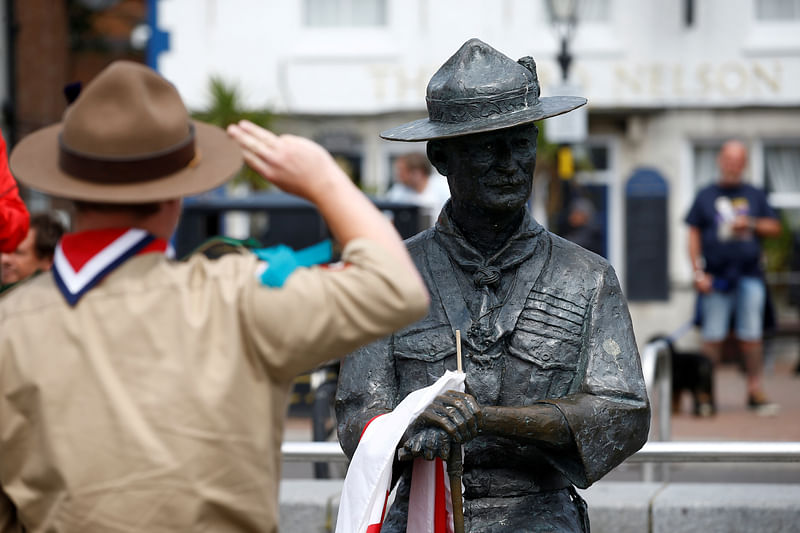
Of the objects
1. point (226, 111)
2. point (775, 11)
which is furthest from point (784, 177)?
point (226, 111)

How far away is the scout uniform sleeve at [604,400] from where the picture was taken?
10.3 feet

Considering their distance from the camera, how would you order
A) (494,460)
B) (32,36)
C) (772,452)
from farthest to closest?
(32,36) < (772,452) < (494,460)

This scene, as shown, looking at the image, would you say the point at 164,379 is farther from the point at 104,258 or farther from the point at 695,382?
the point at 695,382

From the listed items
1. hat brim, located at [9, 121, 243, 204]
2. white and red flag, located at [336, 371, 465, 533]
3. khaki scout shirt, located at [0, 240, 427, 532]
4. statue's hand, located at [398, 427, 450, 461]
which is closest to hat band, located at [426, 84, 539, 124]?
white and red flag, located at [336, 371, 465, 533]

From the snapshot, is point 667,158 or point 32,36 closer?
point 667,158

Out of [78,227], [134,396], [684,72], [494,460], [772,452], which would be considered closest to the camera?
[134,396]

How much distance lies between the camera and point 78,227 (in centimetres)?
228

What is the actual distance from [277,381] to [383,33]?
14.4m

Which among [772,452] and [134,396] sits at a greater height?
[134,396]

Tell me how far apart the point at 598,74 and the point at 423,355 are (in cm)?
Result: 1290

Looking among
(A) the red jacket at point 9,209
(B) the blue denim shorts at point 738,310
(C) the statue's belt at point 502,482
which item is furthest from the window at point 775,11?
(C) the statue's belt at point 502,482

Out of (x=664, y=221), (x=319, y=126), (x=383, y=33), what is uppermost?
(x=383, y=33)

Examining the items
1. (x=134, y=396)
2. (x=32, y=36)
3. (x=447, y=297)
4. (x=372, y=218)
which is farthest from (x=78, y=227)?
(x=32, y=36)

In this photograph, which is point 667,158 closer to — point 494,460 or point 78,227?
point 494,460
